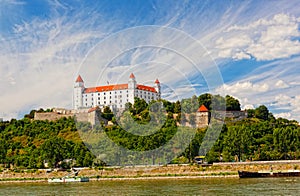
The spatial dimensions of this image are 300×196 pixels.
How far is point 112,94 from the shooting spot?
67812mm

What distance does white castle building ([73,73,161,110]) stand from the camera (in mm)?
66312

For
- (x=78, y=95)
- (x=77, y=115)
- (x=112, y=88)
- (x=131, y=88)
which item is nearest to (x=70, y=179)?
(x=77, y=115)

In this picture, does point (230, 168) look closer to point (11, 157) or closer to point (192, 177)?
point (192, 177)

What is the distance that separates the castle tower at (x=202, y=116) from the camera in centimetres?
5716

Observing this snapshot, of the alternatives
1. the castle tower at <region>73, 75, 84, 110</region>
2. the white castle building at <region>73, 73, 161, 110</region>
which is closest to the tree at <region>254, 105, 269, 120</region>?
the white castle building at <region>73, 73, 161, 110</region>

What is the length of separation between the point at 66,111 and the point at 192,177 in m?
38.1

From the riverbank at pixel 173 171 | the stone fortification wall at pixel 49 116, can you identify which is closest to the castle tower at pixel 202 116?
the riverbank at pixel 173 171

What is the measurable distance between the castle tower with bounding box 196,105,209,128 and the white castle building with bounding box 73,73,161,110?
9.06 metres

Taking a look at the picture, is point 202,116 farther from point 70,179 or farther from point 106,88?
point 70,179

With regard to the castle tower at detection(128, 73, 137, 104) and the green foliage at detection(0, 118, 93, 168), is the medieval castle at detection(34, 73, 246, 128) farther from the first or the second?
the green foliage at detection(0, 118, 93, 168)

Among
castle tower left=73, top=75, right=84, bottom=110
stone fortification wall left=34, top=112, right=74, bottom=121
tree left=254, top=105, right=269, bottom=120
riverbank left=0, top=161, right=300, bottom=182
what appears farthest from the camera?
stone fortification wall left=34, top=112, right=74, bottom=121

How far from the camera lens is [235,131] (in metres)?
45.9

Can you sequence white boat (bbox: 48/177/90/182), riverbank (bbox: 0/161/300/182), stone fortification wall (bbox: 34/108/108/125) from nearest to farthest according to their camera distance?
riverbank (bbox: 0/161/300/182) < white boat (bbox: 48/177/90/182) < stone fortification wall (bbox: 34/108/108/125)

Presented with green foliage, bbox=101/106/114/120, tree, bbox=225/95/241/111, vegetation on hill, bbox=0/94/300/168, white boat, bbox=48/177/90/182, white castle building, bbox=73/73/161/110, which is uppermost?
white castle building, bbox=73/73/161/110
